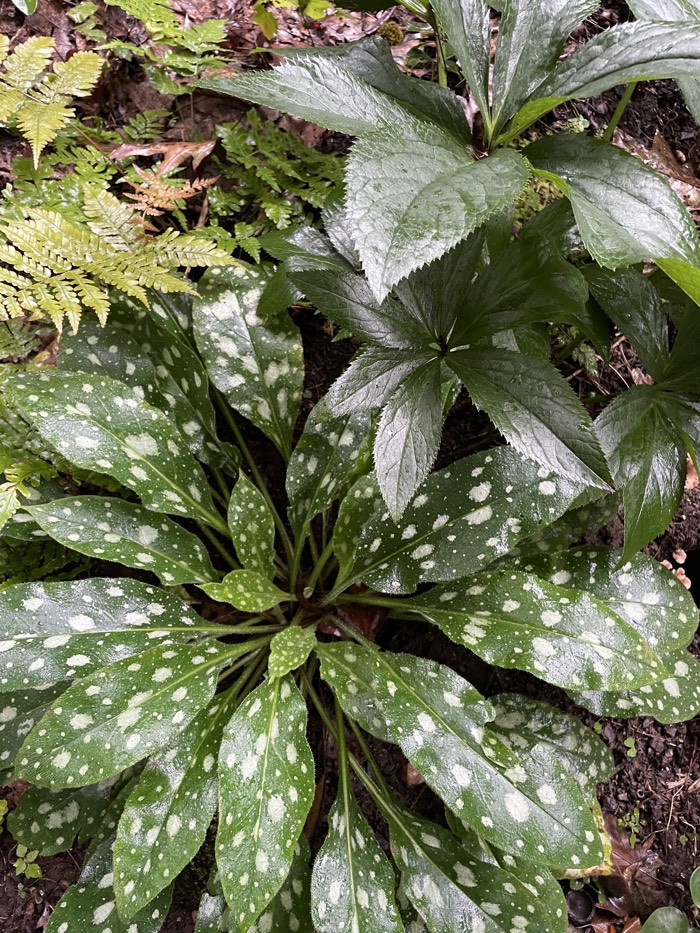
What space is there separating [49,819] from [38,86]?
1.88 metres

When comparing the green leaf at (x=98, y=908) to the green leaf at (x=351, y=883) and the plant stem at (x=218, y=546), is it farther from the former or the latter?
the plant stem at (x=218, y=546)

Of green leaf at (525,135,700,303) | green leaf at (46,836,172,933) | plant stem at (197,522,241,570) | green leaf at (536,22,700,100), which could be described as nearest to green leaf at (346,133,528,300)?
green leaf at (525,135,700,303)

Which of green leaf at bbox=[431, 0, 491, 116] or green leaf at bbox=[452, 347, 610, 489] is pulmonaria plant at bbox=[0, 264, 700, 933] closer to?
green leaf at bbox=[452, 347, 610, 489]

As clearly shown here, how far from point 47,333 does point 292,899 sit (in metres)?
1.61

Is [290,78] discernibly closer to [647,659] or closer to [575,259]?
[575,259]

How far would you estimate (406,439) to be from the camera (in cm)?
125

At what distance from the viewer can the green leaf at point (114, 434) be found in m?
1.44

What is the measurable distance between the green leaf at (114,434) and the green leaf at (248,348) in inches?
9.8

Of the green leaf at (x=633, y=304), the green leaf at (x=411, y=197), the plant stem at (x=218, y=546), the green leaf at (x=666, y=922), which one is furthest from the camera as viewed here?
the green leaf at (x=666, y=922)

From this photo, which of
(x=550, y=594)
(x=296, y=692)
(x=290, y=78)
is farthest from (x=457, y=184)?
(x=296, y=692)

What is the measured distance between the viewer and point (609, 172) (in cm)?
111

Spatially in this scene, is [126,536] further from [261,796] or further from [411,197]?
[411,197]

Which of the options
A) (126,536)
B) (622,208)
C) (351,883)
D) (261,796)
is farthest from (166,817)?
(622,208)

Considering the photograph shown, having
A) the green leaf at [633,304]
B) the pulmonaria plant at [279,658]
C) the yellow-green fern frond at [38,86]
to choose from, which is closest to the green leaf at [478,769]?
the pulmonaria plant at [279,658]
